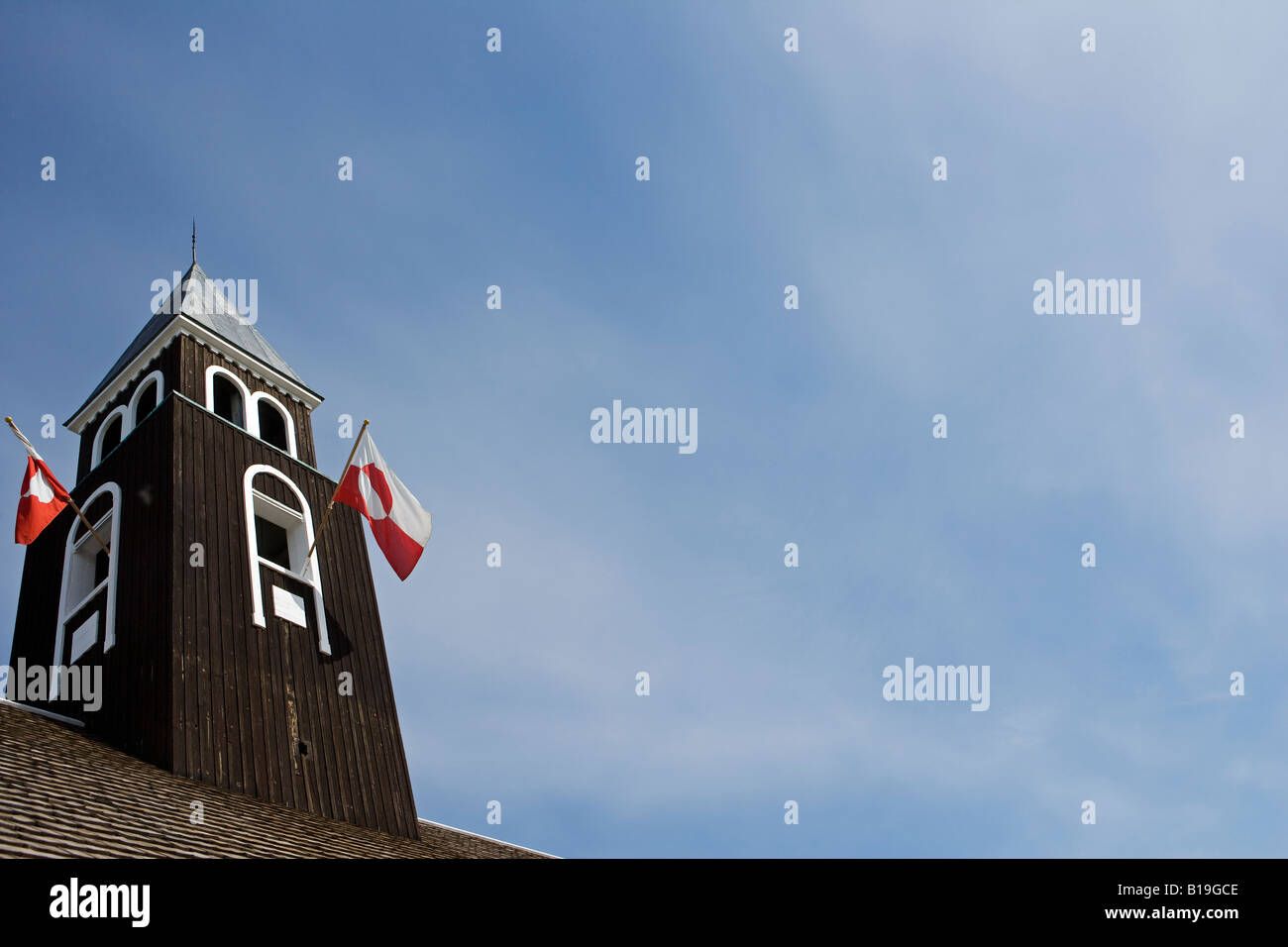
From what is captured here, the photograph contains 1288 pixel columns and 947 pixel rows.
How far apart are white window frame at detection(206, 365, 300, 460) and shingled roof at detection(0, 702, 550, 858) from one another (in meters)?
6.20

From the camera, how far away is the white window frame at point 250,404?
59.5ft

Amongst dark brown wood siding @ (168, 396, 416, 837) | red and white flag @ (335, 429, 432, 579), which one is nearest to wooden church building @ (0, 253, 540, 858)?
dark brown wood siding @ (168, 396, 416, 837)

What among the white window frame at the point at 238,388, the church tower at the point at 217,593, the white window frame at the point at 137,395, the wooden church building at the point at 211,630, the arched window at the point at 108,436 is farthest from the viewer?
the arched window at the point at 108,436

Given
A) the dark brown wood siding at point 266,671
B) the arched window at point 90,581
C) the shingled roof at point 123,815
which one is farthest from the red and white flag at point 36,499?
the shingled roof at point 123,815

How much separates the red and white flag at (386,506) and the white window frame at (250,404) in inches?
76.8

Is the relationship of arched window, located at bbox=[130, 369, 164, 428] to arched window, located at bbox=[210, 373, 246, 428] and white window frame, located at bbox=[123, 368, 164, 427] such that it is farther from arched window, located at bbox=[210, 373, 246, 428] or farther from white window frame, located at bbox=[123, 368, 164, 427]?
arched window, located at bbox=[210, 373, 246, 428]

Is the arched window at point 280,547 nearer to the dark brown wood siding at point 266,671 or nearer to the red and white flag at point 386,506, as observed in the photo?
the dark brown wood siding at point 266,671

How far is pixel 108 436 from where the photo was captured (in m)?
19.2

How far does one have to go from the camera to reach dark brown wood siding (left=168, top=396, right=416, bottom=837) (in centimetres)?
1355

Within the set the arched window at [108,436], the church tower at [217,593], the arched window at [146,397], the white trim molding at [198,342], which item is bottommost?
the church tower at [217,593]

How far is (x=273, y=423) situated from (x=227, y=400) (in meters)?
0.91

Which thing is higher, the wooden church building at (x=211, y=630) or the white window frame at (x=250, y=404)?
the white window frame at (x=250, y=404)

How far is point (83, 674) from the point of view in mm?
14930

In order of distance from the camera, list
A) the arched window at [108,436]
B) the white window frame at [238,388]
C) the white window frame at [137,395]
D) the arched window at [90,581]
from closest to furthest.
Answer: the arched window at [90,581] < the white window frame at [238,388] < the white window frame at [137,395] < the arched window at [108,436]
